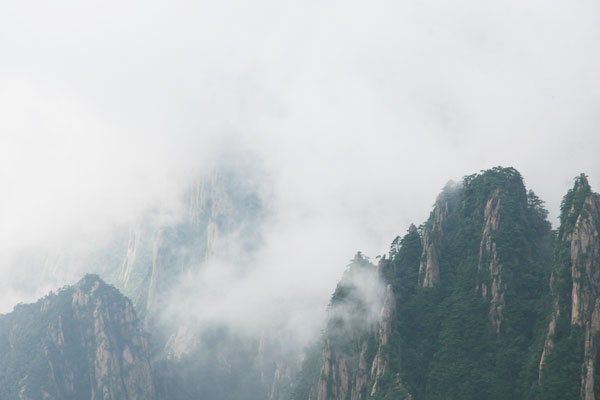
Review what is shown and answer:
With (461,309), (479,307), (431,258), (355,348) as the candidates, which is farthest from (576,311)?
(355,348)

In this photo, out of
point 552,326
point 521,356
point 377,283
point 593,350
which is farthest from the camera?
point 377,283

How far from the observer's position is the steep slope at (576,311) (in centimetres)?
11819

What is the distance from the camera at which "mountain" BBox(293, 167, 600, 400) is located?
124 meters

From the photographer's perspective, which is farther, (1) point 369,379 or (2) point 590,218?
(1) point 369,379

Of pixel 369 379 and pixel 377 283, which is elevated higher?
pixel 377 283

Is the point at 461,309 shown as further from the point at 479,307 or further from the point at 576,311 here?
the point at 576,311

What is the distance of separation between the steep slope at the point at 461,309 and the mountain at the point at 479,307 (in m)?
0.23

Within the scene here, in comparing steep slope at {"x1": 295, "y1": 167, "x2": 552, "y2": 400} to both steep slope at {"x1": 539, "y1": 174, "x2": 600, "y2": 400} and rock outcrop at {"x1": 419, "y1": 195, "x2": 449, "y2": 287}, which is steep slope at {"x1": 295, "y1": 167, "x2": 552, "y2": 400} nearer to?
rock outcrop at {"x1": 419, "y1": 195, "x2": 449, "y2": 287}

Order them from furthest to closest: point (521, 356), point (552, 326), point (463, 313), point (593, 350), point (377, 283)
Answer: point (377, 283)
point (463, 313)
point (521, 356)
point (552, 326)
point (593, 350)

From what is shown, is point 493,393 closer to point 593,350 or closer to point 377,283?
point 593,350

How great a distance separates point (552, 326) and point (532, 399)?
12522 mm

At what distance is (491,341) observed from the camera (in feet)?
469

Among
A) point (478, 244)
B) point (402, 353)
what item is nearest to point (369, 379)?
point (402, 353)

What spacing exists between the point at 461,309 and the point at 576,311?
28.4 m
